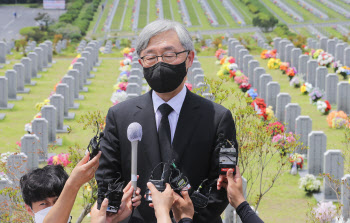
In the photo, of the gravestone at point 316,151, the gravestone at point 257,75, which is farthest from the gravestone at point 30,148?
the gravestone at point 257,75

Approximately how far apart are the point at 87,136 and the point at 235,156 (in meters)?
13.4

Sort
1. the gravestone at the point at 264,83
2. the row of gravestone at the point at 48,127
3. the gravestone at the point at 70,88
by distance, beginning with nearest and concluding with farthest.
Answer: the row of gravestone at the point at 48,127 → the gravestone at the point at 70,88 → the gravestone at the point at 264,83

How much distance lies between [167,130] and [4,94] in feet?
55.5

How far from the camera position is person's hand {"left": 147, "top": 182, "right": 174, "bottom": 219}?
470 centimetres

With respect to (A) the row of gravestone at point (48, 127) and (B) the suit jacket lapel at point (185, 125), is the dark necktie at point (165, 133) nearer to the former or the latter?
(B) the suit jacket lapel at point (185, 125)

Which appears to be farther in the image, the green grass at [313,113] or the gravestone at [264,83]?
the gravestone at [264,83]

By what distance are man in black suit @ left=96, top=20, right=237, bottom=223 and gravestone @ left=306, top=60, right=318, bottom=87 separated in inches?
795

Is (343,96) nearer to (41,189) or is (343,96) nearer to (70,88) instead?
(70,88)

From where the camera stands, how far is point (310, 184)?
13.9 m

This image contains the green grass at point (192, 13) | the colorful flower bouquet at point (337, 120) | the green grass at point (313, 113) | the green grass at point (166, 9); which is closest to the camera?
the green grass at point (313, 113)

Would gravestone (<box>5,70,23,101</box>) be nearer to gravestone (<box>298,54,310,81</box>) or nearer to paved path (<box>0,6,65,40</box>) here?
gravestone (<box>298,54,310,81</box>)

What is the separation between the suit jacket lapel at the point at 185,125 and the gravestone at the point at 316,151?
9.20 meters

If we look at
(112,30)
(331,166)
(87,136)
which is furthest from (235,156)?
(112,30)

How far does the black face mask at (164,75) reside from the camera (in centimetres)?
529
